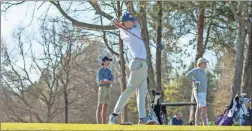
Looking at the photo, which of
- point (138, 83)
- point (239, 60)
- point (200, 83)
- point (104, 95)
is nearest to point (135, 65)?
point (138, 83)

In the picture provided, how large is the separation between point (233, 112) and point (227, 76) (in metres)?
32.6

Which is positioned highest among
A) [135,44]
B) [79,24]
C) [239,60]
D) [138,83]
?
[79,24]

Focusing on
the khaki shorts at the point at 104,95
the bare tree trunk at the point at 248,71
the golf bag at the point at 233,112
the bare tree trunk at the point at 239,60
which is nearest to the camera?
the khaki shorts at the point at 104,95

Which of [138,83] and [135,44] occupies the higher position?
[135,44]

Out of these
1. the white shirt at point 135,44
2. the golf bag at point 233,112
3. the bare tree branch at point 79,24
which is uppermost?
the bare tree branch at point 79,24

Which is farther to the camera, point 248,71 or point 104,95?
point 248,71

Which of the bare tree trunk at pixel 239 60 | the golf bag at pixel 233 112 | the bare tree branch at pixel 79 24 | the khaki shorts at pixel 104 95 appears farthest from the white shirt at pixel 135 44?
the bare tree branch at pixel 79 24

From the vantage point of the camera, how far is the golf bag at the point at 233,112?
13875 millimetres

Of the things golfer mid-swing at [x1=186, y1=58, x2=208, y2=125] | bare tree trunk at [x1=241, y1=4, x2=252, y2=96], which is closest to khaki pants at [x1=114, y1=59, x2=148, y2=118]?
golfer mid-swing at [x1=186, y1=58, x2=208, y2=125]

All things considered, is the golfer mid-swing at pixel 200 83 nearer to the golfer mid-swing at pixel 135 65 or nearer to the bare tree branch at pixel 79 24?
the golfer mid-swing at pixel 135 65

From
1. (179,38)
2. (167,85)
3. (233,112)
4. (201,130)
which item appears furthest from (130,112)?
(201,130)

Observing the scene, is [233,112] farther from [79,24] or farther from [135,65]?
[79,24]

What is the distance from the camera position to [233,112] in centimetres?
1419

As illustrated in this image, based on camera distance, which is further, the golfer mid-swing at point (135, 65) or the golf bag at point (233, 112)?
the golf bag at point (233, 112)
